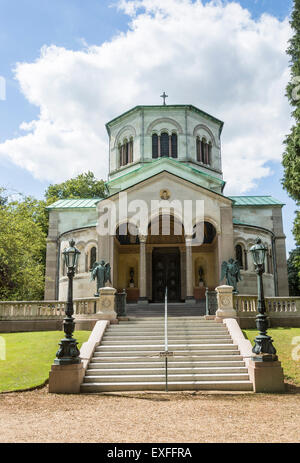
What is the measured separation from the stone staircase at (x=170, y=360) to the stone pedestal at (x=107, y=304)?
616 millimetres

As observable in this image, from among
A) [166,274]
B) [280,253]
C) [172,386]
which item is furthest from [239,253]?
[172,386]

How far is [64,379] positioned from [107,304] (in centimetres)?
589

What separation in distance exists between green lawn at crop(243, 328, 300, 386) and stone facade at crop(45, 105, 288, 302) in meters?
6.66

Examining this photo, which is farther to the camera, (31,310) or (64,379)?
(31,310)

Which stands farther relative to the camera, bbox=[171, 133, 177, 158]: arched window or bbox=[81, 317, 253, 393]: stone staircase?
bbox=[171, 133, 177, 158]: arched window

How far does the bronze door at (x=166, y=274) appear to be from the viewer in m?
26.4

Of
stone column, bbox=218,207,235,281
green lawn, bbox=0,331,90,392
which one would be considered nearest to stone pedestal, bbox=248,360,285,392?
green lawn, bbox=0,331,90,392

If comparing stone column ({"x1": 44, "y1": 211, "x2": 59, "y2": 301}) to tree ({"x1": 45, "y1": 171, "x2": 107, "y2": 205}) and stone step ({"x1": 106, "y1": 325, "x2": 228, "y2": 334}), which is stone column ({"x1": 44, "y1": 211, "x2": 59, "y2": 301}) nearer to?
stone step ({"x1": 106, "y1": 325, "x2": 228, "y2": 334})

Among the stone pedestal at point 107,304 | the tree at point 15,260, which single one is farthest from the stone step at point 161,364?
the tree at point 15,260

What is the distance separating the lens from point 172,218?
2553cm

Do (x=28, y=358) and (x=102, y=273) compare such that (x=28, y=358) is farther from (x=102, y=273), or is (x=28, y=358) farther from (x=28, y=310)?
(x=102, y=273)

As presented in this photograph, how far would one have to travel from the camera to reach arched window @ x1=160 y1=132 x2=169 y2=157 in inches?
1201

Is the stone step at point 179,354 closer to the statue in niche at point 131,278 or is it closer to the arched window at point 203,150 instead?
the statue in niche at point 131,278
